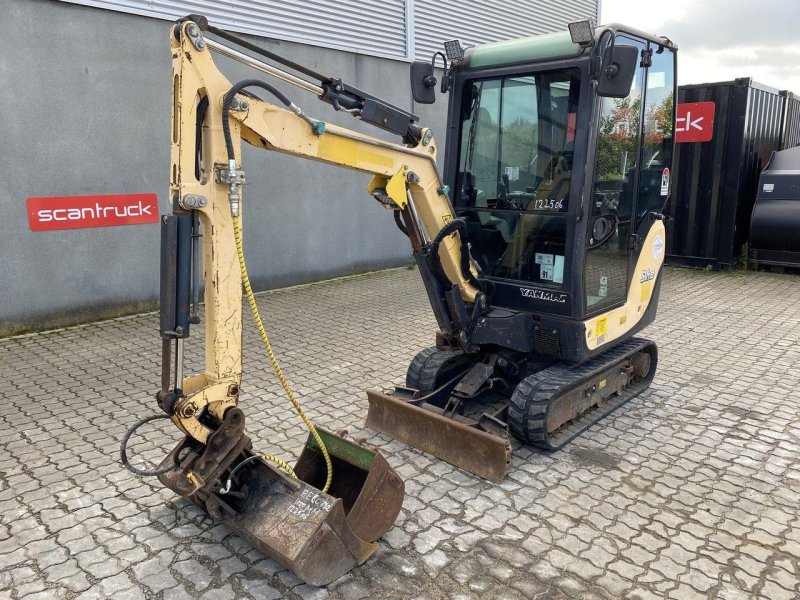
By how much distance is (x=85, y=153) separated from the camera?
7.29 meters

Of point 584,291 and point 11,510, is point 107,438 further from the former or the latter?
point 584,291

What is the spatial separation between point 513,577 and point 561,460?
133 centimetres

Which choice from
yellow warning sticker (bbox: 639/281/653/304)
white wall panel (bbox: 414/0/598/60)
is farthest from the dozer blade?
white wall panel (bbox: 414/0/598/60)

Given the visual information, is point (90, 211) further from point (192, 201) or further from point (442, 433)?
point (442, 433)

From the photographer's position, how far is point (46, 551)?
3.33 metres

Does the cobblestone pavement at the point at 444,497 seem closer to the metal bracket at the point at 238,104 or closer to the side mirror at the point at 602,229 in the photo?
the side mirror at the point at 602,229

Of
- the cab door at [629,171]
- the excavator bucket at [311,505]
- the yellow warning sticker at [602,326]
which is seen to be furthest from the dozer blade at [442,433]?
the cab door at [629,171]

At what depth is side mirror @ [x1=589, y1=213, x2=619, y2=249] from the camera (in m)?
4.39

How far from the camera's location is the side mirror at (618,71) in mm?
3754

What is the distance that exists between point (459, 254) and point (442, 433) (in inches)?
49.2

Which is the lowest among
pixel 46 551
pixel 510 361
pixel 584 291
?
pixel 46 551

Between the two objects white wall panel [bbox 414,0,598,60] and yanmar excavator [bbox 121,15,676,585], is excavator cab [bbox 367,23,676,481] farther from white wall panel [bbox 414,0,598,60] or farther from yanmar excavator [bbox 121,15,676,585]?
white wall panel [bbox 414,0,598,60]

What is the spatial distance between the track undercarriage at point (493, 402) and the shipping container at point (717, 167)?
6932 millimetres

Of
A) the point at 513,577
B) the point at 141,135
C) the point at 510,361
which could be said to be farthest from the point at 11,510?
the point at 141,135
